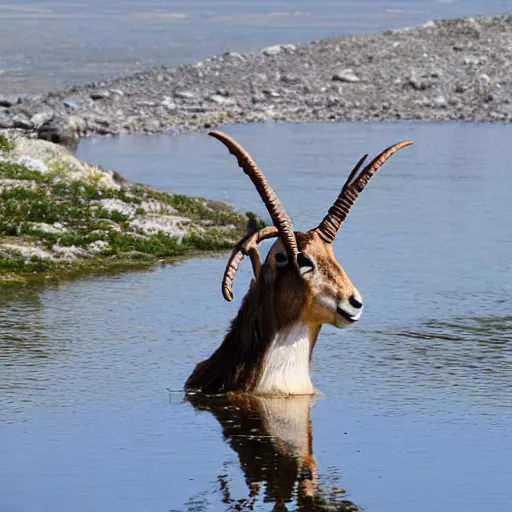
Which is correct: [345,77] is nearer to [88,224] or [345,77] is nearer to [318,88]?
[318,88]

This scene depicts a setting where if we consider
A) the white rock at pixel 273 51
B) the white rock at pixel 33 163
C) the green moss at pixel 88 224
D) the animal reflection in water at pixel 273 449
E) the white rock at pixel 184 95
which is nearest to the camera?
the animal reflection in water at pixel 273 449

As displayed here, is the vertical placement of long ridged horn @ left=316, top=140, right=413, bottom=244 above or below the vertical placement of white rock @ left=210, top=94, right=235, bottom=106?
above

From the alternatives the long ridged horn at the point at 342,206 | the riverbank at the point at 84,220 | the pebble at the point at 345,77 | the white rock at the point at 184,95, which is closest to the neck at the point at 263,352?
the long ridged horn at the point at 342,206

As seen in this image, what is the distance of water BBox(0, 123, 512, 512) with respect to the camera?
36.8 feet

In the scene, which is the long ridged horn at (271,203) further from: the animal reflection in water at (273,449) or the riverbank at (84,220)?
the riverbank at (84,220)

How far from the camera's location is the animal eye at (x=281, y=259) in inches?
498

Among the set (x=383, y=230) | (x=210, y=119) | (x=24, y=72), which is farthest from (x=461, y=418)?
(x=24, y=72)

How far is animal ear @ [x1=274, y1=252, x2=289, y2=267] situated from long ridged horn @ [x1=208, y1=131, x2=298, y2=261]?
73 millimetres

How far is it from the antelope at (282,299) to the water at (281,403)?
0.29 metres

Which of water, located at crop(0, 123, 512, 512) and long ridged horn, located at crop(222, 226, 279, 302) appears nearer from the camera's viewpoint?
water, located at crop(0, 123, 512, 512)

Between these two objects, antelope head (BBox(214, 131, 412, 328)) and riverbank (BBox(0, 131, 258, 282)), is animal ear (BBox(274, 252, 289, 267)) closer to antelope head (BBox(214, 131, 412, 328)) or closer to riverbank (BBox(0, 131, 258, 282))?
antelope head (BBox(214, 131, 412, 328))

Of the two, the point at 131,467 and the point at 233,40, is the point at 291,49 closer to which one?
the point at 233,40

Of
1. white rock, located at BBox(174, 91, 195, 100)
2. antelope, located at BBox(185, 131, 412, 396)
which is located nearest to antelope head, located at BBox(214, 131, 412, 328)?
antelope, located at BBox(185, 131, 412, 396)

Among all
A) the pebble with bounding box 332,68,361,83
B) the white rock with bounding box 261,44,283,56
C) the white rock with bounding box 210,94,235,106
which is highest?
the white rock with bounding box 261,44,283,56
